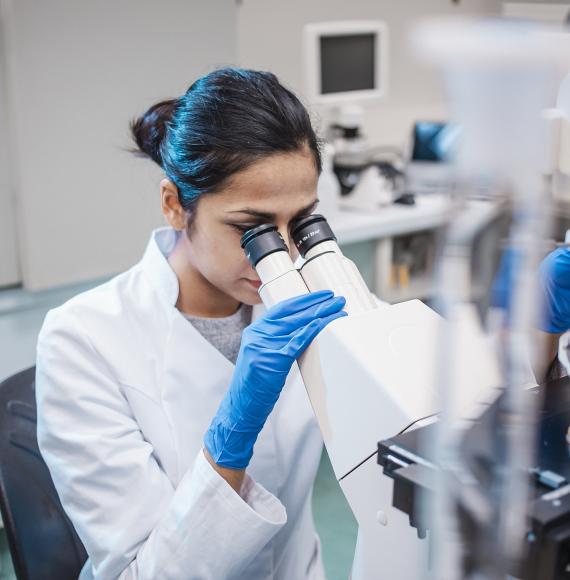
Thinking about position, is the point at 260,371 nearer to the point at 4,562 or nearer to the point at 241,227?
the point at 241,227

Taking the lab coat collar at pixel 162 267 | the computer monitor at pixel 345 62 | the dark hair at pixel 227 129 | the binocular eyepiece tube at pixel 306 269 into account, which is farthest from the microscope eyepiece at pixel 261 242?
the computer monitor at pixel 345 62

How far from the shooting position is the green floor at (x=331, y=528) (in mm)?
1973

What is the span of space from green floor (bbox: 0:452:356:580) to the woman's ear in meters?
1.04

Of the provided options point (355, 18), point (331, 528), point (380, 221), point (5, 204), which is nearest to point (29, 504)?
point (5, 204)

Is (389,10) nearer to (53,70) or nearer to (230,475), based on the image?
(53,70)

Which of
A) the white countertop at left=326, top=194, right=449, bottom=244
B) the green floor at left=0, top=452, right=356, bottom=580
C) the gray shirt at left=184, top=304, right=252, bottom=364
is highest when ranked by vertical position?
the gray shirt at left=184, top=304, right=252, bottom=364

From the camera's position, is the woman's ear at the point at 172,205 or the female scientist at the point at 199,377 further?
the woman's ear at the point at 172,205

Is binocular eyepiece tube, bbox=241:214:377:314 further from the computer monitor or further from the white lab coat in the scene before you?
the computer monitor

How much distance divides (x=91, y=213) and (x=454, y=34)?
1841 mm

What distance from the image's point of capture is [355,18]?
300 cm

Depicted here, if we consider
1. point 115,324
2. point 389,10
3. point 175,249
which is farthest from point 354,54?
point 115,324

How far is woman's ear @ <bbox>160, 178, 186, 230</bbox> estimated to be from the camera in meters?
1.13

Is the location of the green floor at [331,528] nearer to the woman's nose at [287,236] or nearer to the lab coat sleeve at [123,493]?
the lab coat sleeve at [123,493]

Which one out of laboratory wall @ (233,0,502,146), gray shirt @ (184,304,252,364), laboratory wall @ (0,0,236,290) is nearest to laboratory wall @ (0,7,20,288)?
laboratory wall @ (0,0,236,290)
